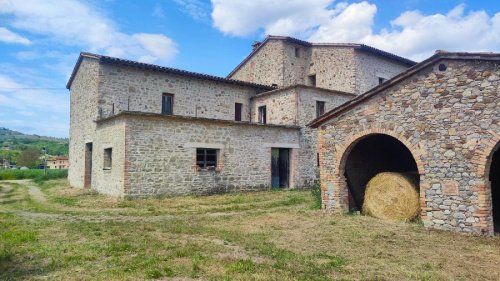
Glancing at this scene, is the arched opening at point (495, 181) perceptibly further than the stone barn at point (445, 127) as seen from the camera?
Yes

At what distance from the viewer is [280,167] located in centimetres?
2069

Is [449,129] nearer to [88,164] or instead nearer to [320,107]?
[320,107]

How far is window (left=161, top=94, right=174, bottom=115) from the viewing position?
66.6 feet

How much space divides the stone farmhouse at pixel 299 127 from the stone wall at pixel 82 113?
0.22 ft

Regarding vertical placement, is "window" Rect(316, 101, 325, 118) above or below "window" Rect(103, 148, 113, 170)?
above

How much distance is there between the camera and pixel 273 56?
1030 inches

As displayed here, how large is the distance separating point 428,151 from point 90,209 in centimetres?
1139

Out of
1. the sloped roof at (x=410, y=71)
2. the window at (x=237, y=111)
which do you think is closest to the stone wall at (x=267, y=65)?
the window at (x=237, y=111)

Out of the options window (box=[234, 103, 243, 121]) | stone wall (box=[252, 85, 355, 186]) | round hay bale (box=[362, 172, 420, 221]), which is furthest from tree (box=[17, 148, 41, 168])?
round hay bale (box=[362, 172, 420, 221])

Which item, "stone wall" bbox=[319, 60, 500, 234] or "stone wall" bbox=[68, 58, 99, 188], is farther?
"stone wall" bbox=[68, 58, 99, 188]

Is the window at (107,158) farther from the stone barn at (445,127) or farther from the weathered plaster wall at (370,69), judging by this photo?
the weathered plaster wall at (370,69)

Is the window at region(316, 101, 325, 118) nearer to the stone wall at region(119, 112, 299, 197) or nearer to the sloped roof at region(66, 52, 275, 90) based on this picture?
the stone wall at region(119, 112, 299, 197)

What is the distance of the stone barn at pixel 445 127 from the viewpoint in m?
8.05

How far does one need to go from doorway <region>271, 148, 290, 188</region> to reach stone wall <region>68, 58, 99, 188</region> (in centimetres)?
1008
